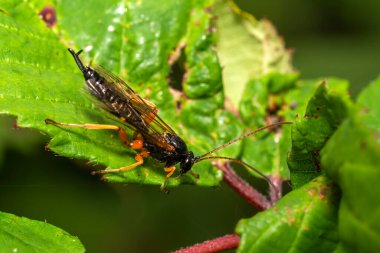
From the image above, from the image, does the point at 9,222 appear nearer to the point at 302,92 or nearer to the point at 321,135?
the point at 321,135

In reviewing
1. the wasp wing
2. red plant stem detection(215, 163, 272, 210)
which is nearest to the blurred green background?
the wasp wing

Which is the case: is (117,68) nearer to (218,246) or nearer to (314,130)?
(218,246)

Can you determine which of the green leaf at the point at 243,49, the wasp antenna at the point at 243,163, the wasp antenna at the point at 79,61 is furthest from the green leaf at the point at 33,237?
the green leaf at the point at 243,49

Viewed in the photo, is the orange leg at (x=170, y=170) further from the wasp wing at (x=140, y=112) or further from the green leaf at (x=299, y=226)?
the green leaf at (x=299, y=226)

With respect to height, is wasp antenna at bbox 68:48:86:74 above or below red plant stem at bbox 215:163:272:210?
above

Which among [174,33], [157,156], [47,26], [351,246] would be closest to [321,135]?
[351,246]

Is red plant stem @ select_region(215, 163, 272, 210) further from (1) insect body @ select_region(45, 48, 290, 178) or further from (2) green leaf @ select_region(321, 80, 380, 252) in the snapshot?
(2) green leaf @ select_region(321, 80, 380, 252)

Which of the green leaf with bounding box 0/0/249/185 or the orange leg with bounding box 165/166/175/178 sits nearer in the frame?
the green leaf with bounding box 0/0/249/185
